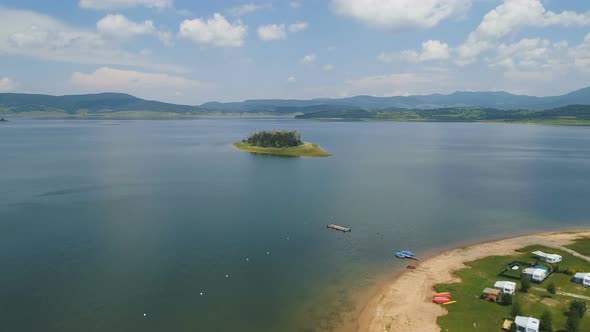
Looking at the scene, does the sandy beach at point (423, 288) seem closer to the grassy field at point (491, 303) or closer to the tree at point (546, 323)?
the grassy field at point (491, 303)

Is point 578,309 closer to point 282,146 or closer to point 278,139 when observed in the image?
point 282,146

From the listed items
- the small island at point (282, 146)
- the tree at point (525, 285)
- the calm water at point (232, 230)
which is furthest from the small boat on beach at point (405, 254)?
the small island at point (282, 146)

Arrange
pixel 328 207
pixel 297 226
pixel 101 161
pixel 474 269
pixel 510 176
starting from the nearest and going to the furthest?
pixel 474 269 < pixel 297 226 < pixel 328 207 < pixel 510 176 < pixel 101 161

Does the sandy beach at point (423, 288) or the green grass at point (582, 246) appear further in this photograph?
the green grass at point (582, 246)

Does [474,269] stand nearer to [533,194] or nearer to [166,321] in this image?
[166,321]

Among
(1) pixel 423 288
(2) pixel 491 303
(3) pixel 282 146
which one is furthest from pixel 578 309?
(3) pixel 282 146

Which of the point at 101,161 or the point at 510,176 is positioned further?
the point at 101,161

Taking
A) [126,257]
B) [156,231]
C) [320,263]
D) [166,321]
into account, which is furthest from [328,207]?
[166,321]

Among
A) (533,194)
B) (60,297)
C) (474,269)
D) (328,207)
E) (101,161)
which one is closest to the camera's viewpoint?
(60,297)
